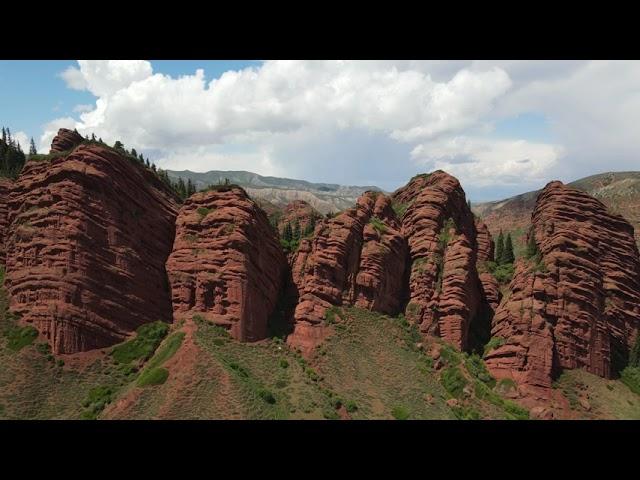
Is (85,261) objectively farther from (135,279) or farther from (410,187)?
(410,187)

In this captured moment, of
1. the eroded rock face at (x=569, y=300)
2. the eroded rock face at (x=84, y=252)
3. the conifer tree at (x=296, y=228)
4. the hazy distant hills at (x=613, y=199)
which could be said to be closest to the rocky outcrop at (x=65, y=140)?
the eroded rock face at (x=84, y=252)

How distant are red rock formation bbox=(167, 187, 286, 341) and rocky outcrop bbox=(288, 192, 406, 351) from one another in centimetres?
450

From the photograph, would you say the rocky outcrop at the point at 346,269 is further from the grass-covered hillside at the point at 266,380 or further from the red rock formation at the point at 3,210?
the red rock formation at the point at 3,210

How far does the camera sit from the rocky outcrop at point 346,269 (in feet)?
185

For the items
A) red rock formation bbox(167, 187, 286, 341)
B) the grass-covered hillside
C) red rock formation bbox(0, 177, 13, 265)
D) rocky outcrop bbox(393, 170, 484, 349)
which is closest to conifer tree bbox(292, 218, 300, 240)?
rocky outcrop bbox(393, 170, 484, 349)

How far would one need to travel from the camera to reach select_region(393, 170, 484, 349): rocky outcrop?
196 ft

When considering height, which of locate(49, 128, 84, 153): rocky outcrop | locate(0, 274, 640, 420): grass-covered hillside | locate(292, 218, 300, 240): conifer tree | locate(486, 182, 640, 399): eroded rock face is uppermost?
locate(49, 128, 84, 153): rocky outcrop

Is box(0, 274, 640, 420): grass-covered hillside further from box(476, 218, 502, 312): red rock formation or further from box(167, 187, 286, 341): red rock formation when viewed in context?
box(476, 218, 502, 312): red rock formation

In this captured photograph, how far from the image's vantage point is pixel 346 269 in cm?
5916

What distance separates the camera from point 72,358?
146 feet

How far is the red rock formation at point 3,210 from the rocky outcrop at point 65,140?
8.97 metres

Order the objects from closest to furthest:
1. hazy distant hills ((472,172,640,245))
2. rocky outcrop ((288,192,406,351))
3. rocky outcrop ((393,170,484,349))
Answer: rocky outcrop ((288,192,406,351))
rocky outcrop ((393,170,484,349))
hazy distant hills ((472,172,640,245))
